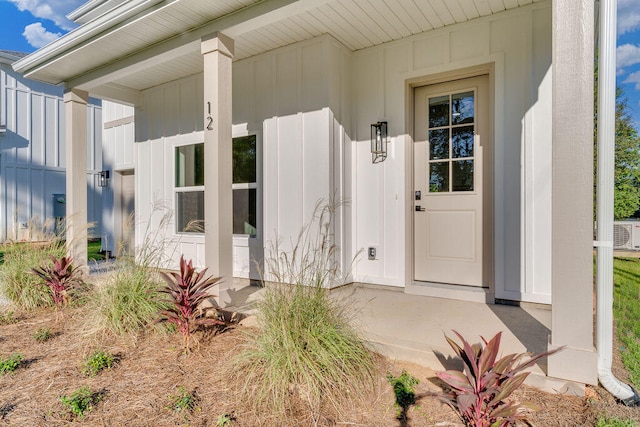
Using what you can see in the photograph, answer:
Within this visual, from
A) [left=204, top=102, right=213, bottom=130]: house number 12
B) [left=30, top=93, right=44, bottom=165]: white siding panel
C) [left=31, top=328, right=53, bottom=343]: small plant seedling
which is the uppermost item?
[left=30, top=93, right=44, bottom=165]: white siding panel

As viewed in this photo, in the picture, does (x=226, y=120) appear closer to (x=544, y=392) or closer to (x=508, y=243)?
(x=508, y=243)

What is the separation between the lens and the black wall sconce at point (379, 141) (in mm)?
4141

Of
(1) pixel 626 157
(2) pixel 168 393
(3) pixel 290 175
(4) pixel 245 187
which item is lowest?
(2) pixel 168 393

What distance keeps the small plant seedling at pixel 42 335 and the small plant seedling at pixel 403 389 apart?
2860mm

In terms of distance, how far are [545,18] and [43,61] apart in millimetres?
5531

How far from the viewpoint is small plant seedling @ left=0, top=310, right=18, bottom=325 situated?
139 inches

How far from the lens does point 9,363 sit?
256 cm

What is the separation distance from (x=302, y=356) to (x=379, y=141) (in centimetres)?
278

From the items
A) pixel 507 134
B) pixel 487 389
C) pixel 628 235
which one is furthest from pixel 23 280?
pixel 628 235

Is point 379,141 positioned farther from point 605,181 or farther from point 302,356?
point 302,356

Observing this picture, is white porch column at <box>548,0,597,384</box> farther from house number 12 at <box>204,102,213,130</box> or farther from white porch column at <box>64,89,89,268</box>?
white porch column at <box>64,89,89,268</box>

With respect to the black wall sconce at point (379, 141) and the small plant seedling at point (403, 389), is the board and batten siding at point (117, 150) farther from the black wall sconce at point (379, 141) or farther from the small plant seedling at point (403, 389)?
the small plant seedling at point (403, 389)


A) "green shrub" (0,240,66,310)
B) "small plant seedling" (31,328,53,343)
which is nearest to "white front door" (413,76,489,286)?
"small plant seedling" (31,328,53,343)

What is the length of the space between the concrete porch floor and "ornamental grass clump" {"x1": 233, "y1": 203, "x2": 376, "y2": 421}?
268 millimetres
